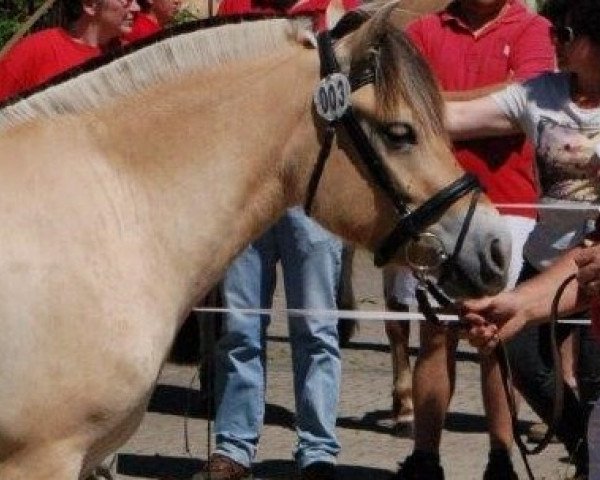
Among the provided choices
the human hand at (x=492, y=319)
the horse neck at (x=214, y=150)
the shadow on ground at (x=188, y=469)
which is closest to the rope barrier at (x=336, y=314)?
the shadow on ground at (x=188, y=469)

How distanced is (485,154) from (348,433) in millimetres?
2062

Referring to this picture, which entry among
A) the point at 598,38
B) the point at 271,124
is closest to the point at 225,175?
the point at 271,124

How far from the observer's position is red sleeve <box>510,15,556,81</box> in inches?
289

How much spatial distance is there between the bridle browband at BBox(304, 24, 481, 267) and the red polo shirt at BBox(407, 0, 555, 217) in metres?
2.17

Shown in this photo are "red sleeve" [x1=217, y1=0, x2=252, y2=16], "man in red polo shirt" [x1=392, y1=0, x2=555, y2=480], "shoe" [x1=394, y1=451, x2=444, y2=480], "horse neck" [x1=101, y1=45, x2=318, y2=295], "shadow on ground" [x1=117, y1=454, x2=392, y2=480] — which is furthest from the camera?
"shadow on ground" [x1=117, y1=454, x2=392, y2=480]

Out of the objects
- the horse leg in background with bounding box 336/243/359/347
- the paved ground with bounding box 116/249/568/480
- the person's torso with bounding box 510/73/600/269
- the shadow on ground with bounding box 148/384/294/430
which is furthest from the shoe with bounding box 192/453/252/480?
the person's torso with bounding box 510/73/600/269

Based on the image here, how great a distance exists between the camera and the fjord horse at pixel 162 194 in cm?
470

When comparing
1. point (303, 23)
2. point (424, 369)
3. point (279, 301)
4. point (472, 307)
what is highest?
point (303, 23)

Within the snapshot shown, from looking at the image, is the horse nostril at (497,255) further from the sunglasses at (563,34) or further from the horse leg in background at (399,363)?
the horse leg in background at (399,363)

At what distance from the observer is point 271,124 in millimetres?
5117

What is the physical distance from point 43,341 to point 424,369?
3070mm

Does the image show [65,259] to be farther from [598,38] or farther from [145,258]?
[598,38]

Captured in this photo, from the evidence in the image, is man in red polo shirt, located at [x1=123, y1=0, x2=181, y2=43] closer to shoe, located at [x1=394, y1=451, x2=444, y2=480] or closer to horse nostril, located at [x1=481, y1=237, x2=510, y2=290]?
shoe, located at [x1=394, y1=451, x2=444, y2=480]

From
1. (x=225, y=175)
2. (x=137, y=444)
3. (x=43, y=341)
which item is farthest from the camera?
(x=137, y=444)
